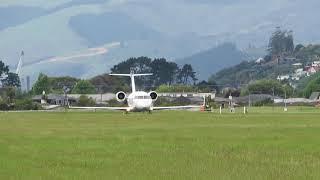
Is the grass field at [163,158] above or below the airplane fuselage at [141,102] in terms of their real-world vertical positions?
below

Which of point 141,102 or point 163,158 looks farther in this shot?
point 141,102

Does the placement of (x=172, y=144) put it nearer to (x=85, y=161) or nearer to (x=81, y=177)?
(x=85, y=161)

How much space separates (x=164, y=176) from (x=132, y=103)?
78.1 meters

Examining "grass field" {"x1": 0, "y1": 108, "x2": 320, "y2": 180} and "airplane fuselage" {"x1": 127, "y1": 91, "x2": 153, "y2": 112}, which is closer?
"grass field" {"x1": 0, "y1": 108, "x2": 320, "y2": 180}

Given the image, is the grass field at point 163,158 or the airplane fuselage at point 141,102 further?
the airplane fuselage at point 141,102

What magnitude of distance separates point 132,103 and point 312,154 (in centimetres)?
7232

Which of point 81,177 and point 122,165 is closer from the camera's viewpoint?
point 81,177

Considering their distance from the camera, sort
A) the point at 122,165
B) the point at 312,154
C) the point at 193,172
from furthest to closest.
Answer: the point at 312,154
the point at 122,165
the point at 193,172

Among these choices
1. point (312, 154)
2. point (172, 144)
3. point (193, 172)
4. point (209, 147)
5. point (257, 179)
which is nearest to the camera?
point (257, 179)

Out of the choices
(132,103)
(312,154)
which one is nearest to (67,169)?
(312,154)

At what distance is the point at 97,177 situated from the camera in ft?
60.3

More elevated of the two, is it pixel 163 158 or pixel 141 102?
pixel 141 102

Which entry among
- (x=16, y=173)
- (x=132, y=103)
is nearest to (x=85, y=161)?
(x=16, y=173)

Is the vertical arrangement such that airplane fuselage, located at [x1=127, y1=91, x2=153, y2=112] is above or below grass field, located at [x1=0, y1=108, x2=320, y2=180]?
above
